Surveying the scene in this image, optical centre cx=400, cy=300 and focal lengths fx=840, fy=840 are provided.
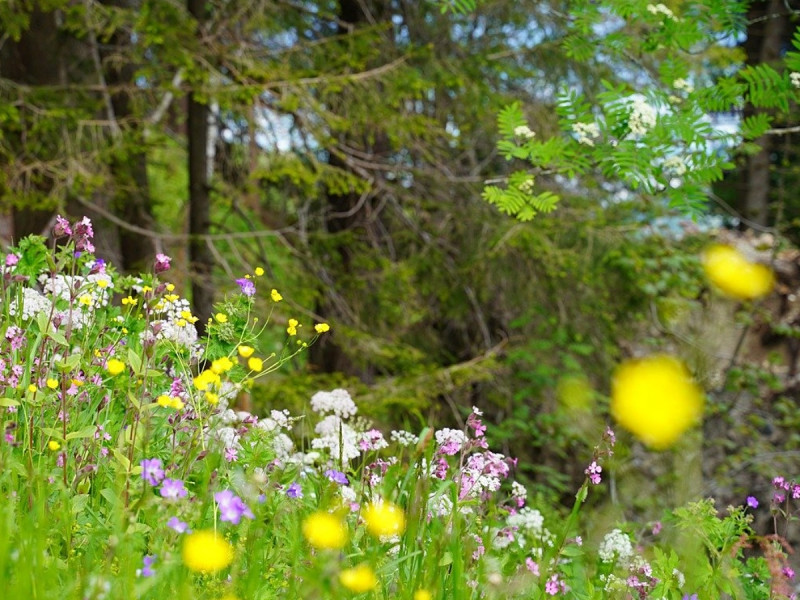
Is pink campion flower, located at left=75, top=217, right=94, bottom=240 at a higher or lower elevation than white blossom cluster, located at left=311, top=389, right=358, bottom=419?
higher

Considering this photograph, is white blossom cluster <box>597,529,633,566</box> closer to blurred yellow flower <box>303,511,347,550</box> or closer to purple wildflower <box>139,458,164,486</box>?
blurred yellow flower <box>303,511,347,550</box>

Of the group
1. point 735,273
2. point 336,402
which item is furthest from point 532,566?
point 735,273

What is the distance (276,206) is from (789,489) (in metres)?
6.19

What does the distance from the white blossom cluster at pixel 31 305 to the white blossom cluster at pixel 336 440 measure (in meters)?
0.99

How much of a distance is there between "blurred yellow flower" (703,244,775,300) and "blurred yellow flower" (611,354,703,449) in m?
1.02

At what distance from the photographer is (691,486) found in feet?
26.1

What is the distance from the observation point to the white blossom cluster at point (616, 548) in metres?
2.78

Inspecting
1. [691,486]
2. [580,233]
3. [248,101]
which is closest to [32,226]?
[248,101]

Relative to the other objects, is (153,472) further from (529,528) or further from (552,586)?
(529,528)

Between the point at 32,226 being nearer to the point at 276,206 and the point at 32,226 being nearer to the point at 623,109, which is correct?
the point at 276,206

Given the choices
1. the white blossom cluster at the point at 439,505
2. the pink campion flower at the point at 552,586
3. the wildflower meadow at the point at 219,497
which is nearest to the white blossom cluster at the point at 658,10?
the wildflower meadow at the point at 219,497

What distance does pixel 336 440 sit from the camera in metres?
2.84

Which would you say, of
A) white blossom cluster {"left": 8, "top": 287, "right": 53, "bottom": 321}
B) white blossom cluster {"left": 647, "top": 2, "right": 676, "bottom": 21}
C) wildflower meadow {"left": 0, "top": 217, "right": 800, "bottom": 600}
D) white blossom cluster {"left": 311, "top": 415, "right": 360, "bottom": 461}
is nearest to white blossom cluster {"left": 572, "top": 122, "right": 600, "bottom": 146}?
white blossom cluster {"left": 647, "top": 2, "right": 676, "bottom": 21}

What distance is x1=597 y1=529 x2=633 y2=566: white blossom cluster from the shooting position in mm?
2777
